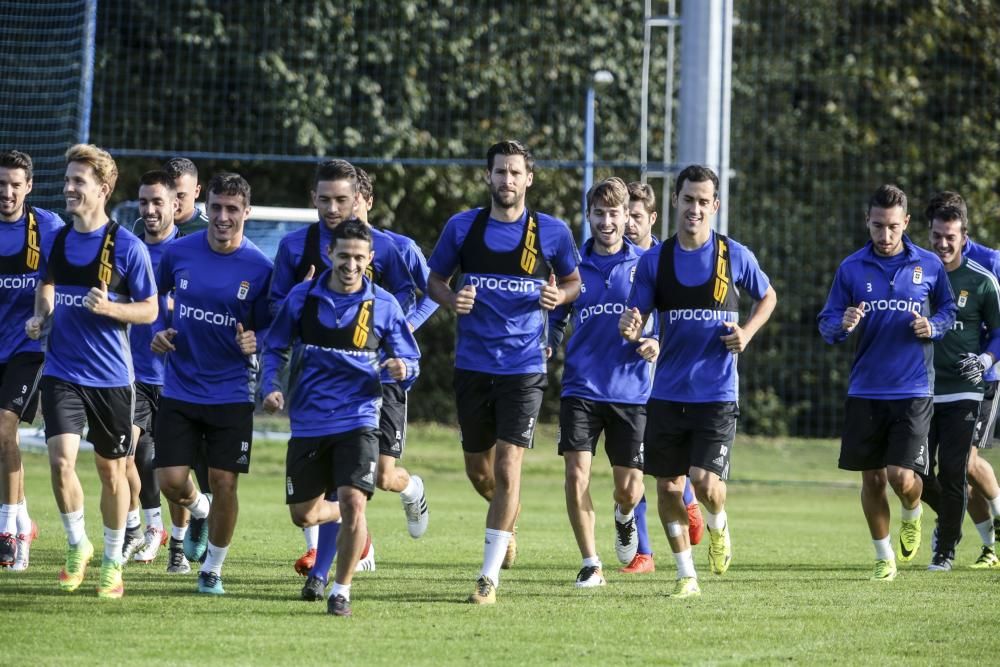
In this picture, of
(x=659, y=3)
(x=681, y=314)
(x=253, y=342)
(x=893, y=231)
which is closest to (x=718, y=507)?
(x=681, y=314)

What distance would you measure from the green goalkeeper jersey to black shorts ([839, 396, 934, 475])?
90 centimetres

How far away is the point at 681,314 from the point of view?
8.81m

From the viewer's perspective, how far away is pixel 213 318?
27.9 feet

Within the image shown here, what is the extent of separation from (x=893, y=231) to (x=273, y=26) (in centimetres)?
1477

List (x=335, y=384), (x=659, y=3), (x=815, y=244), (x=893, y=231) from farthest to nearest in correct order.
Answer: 1. (x=659, y=3)
2. (x=815, y=244)
3. (x=893, y=231)
4. (x=335, y=384)

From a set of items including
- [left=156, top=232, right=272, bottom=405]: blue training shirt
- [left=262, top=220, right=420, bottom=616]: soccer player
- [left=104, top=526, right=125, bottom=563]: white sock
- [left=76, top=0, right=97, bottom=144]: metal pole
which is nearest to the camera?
[left=262, top=220, right=420, bottom=616]: soccer player

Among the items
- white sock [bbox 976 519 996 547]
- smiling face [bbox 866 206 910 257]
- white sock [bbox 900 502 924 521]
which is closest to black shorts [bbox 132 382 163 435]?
smiling face [bbox 866 206 910 257]

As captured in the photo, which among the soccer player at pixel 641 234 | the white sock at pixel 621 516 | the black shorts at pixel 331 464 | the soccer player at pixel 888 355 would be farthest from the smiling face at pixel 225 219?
the soccer player at pixel 888 355

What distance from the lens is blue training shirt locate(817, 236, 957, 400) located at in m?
9.59

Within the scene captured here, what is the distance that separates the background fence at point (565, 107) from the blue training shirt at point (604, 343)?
486 inches

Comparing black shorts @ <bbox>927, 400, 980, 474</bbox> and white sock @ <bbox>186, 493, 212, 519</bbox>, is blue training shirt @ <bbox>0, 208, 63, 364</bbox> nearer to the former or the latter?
white sock @ <bbox>186, 493, 212, 519</bbox>

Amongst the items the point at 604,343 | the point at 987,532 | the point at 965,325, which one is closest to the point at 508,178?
the point at 604,343

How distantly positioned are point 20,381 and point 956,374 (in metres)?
6.12

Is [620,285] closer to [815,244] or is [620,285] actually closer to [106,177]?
[106,177]
